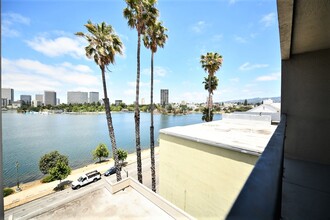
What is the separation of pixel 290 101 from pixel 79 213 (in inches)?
254

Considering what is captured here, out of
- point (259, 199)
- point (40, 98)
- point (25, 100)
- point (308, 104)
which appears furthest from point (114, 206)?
point (40, 98)

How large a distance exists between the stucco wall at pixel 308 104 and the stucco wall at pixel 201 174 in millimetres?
1411

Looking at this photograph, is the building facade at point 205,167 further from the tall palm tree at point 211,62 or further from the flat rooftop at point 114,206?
the tall palm tree at point 211,62

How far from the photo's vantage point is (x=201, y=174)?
6.34m

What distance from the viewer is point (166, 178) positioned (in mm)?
7953

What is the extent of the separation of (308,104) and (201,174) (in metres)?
4.22

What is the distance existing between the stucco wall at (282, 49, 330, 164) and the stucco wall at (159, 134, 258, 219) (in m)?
1.41

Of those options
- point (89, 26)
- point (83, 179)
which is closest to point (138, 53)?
point (89, 26)

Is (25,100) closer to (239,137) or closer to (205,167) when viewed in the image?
(205,167)

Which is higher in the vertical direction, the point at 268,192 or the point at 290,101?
the point at 290,101

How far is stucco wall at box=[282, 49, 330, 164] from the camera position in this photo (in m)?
3.17

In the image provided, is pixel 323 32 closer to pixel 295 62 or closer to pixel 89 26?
pixel 295 62

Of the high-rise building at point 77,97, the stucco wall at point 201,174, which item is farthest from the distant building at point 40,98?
the stucco wall at point 201,174

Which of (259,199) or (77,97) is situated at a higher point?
(77,97)
